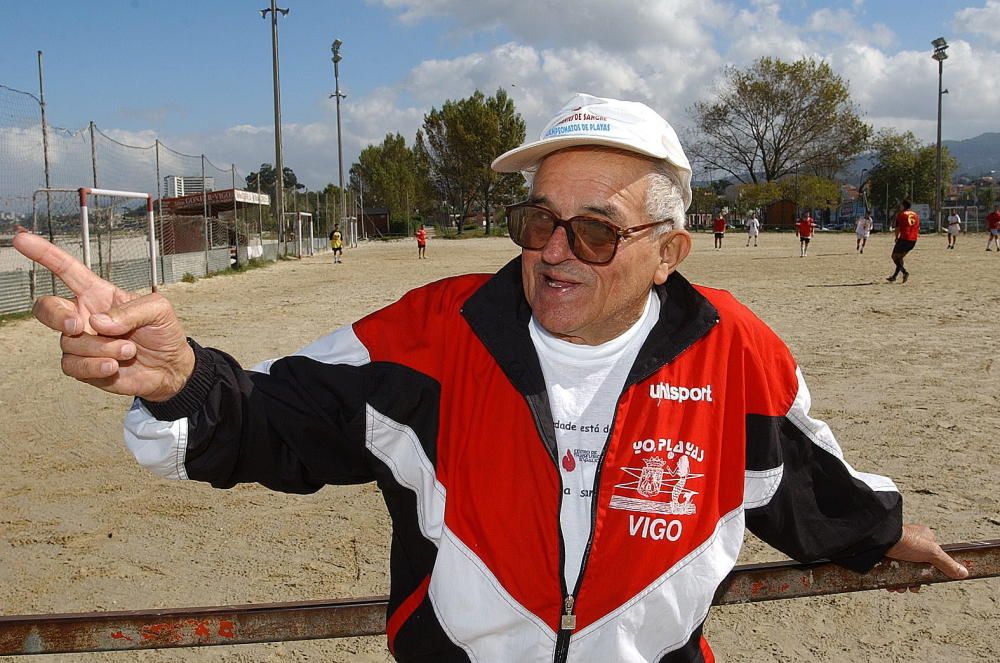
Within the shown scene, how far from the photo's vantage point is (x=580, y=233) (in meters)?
2.00

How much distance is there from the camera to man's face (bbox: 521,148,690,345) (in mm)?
2002

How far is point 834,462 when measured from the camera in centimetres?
200

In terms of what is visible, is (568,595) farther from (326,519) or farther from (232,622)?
(326,519)

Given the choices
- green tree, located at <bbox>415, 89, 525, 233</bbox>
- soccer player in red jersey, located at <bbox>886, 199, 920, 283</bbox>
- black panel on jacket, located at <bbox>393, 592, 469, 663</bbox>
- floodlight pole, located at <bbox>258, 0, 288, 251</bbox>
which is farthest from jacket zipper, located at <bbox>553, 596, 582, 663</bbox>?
green tree, located at <bbox>415, 89, 525, 233</bbox>

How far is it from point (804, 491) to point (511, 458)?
0.75m

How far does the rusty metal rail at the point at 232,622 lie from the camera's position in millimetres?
1830

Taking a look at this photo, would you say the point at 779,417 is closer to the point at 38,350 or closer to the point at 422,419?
the point at 422,419

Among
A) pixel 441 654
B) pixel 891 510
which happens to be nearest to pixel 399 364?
pixel 441 654

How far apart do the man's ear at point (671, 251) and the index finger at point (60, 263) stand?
129 cm

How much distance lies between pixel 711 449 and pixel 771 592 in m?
0.48

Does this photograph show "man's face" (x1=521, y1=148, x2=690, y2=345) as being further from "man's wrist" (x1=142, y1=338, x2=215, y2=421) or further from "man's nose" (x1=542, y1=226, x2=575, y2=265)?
"man's wrist" (x1=142, y1=338, x2=215, y2=421)

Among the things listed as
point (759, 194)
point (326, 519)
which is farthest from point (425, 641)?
point (759, 194)

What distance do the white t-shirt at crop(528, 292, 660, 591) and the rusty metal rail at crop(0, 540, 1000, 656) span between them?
472mm

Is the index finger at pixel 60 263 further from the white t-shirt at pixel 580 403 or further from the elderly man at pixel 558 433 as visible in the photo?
the white t-shirt at pixel 580 403
